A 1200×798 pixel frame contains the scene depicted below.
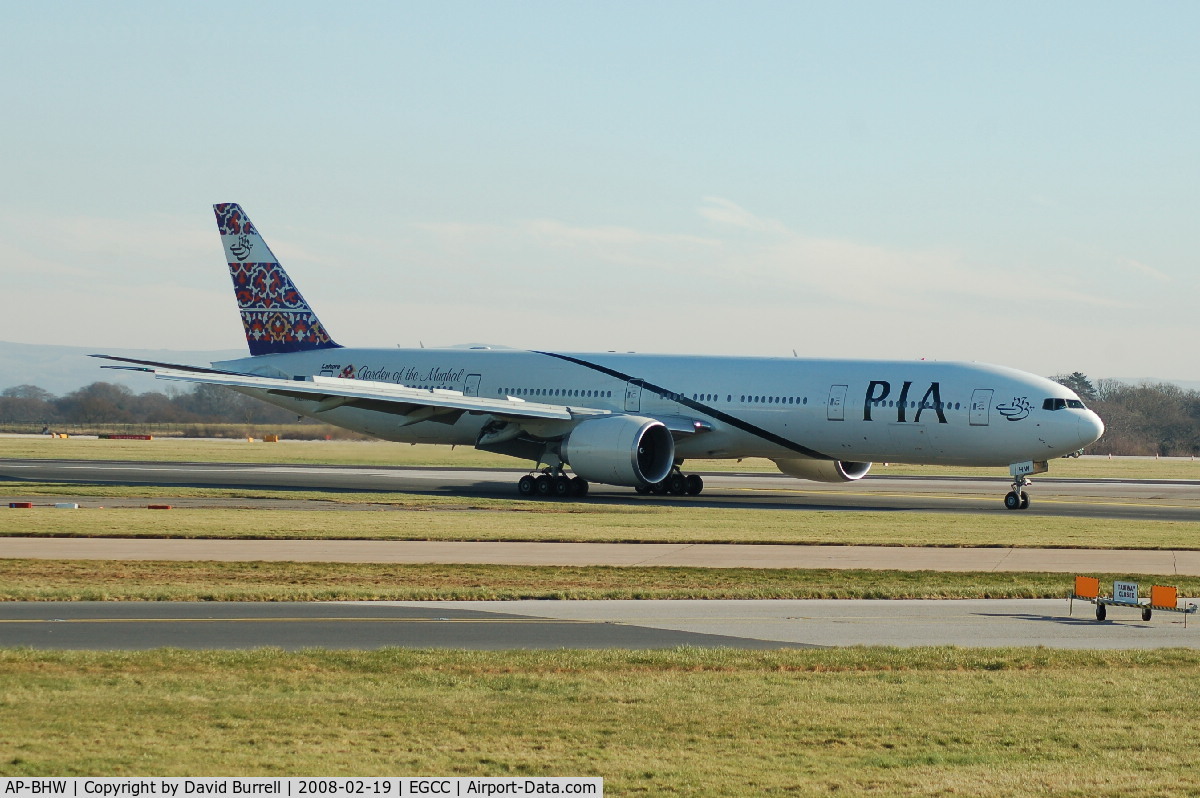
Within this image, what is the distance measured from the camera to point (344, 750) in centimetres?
1084

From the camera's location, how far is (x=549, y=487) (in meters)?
43.2

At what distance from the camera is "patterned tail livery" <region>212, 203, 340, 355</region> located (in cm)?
5184

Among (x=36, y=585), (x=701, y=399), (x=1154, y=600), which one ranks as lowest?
(x=36, y=585)

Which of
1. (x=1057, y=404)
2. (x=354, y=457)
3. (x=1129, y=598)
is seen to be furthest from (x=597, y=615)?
(x=354, y=457)

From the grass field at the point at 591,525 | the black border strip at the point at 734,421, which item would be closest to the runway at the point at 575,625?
the grass field at the point at 591,525

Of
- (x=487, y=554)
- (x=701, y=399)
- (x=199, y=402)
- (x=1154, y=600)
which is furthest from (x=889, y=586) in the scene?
(x=199, y=402)

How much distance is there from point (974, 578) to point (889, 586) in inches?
78.2

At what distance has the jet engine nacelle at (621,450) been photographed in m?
41.4

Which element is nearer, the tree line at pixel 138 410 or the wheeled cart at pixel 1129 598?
the wheeled cart at pixel 1129 598

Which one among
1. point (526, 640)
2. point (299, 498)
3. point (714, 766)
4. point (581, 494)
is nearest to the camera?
point (714, 766)

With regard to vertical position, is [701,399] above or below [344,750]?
above

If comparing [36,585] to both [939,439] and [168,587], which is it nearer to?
[168,587]

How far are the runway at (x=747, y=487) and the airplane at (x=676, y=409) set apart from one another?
1.34m

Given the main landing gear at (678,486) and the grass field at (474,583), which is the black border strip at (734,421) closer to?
the main landing gear at (678,486)
